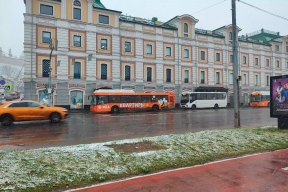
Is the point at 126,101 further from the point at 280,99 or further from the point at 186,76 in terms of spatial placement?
the point at 280,99

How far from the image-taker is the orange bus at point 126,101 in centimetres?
2603

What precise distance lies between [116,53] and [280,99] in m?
25.4

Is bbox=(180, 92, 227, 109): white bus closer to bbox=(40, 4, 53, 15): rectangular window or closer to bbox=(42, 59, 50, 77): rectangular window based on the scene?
bbox=(42, 59, 50, 77): rectangular window

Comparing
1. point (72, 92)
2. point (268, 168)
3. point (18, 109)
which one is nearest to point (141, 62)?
point (72, 92)

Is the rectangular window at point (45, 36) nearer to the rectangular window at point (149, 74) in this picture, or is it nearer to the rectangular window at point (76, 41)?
the rectangular window at point (76, 41)

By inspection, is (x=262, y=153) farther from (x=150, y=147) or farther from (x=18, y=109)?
(x=18, y=109)

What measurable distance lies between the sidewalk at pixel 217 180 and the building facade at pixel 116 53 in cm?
2390

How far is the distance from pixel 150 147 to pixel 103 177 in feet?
8.89

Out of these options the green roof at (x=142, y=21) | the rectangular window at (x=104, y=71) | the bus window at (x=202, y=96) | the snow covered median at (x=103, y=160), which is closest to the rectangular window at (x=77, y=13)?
the green roof at (x=142, y=21)

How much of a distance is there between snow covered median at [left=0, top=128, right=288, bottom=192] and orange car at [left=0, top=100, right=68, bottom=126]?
8853 millimetres

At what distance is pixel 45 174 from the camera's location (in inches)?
191

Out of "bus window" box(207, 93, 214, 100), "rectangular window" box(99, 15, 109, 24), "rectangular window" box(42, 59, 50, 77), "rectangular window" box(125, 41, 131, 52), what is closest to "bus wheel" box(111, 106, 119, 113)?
"rectangular window" box(42, 59, 50, 77)

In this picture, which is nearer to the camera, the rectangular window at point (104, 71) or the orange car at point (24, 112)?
the orange car at point (24, 112)

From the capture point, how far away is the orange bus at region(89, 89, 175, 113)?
26.0m
